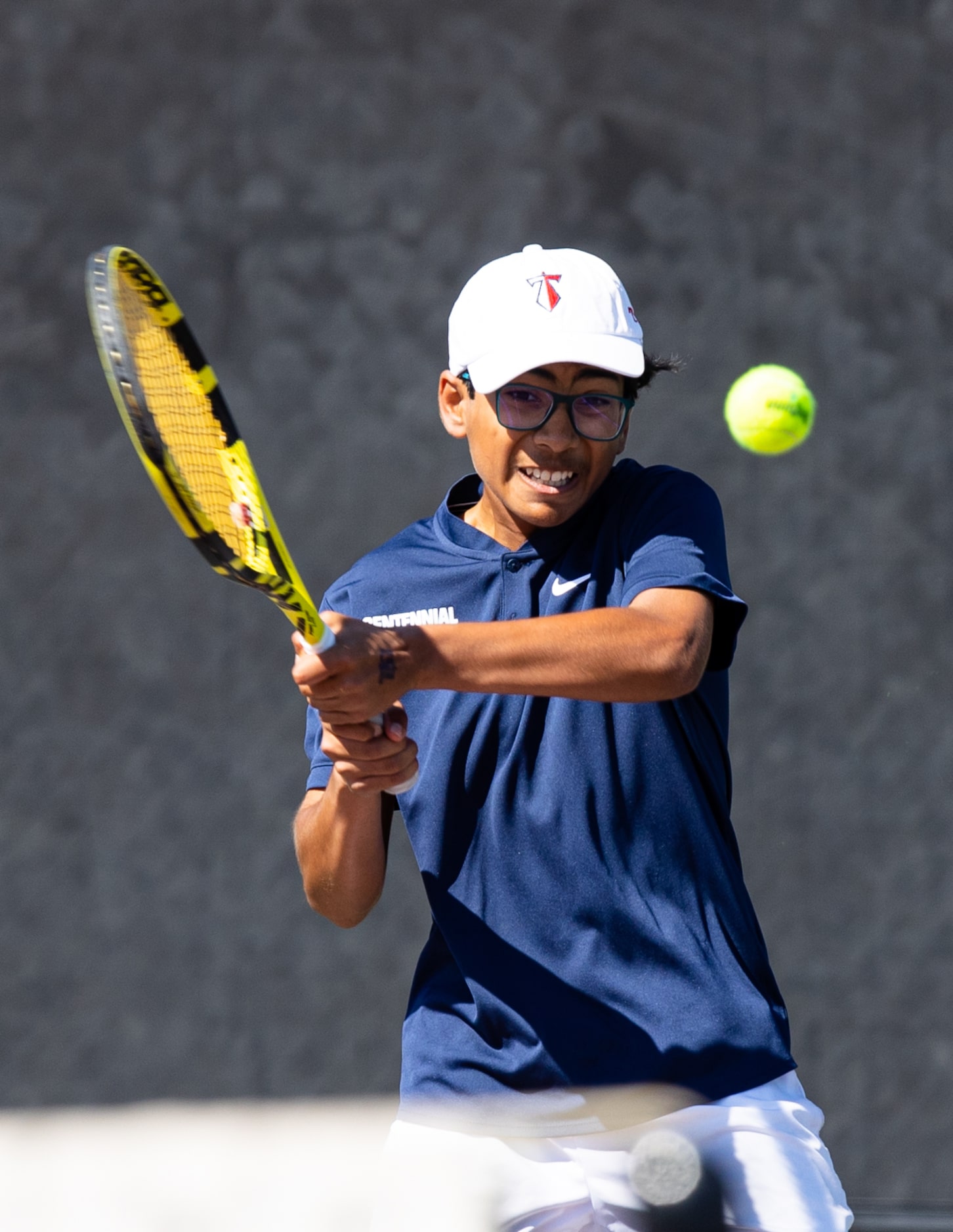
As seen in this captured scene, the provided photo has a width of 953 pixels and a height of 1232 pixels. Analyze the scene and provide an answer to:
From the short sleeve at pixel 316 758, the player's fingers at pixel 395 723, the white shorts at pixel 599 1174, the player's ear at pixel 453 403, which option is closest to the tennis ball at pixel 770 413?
the player's ear at pixel 453 403

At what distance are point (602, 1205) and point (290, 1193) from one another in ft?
2.41

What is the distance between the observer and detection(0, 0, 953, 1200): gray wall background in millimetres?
4480

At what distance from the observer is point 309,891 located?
245 centimetres

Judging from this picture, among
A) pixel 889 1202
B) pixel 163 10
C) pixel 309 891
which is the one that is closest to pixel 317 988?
pixel 889 1202

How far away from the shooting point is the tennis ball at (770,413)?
408 centimetres

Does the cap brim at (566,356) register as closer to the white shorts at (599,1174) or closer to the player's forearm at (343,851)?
the player's forearm at (343,851)

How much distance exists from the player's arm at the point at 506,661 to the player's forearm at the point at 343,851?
1.09 ft

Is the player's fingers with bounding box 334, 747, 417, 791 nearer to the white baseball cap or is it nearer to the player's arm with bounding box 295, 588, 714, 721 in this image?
the player's arm with bounding box 295, 588, 714, 721

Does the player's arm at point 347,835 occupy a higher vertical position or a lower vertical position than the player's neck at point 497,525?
lower

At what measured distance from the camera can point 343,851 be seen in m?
2.40

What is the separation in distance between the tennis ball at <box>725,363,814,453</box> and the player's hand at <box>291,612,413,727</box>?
7.37ft

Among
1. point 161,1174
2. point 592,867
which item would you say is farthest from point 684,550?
point 161,1174

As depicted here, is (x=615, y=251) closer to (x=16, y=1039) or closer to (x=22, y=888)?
(x=22, y=888)

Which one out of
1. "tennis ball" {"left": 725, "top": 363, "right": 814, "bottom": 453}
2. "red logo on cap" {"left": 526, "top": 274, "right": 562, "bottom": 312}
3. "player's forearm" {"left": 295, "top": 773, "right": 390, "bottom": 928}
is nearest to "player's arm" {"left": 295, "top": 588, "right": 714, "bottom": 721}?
"player's forearm" {"left": 295, "top": 773, "right": 390, "bottom": 928}
